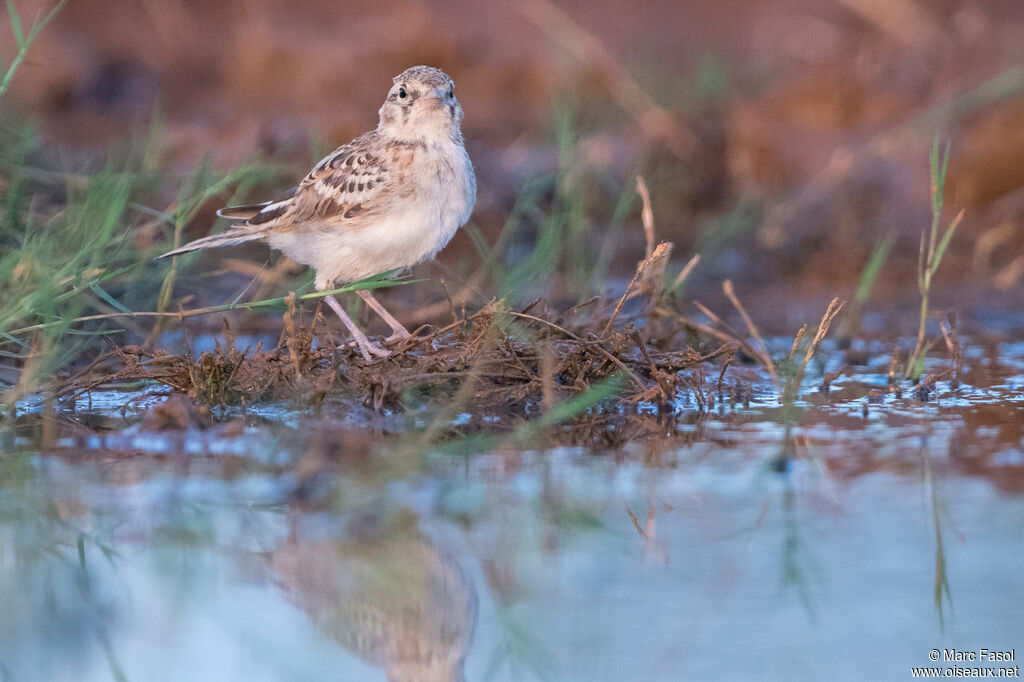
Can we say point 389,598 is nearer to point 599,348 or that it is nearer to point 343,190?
point 599,348

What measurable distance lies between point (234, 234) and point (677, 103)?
459 cm

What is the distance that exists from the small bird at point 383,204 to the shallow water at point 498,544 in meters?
1.06

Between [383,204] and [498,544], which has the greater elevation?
[383,204]

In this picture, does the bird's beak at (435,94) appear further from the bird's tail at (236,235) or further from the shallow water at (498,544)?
the shallow water at (498,544)

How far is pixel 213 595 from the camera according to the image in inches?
109

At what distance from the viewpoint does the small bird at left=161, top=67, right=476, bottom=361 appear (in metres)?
5.20

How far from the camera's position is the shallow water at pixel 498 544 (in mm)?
2533

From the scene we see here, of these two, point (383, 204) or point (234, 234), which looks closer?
point (383, 204)

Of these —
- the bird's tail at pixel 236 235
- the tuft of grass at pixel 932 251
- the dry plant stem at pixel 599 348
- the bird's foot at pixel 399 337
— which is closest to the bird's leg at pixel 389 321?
the bird's foot at pixel 399 337

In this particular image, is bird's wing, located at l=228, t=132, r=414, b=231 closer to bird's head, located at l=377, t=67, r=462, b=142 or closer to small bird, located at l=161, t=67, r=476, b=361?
small bird, located at l=161, t=67, r=476, b=361

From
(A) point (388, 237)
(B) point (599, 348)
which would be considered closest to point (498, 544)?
(B) point (599, 348)

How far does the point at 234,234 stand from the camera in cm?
560

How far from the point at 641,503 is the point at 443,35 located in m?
8.89

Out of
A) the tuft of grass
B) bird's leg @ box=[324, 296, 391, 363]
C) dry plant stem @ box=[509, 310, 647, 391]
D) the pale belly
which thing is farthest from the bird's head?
the tuft of grass
